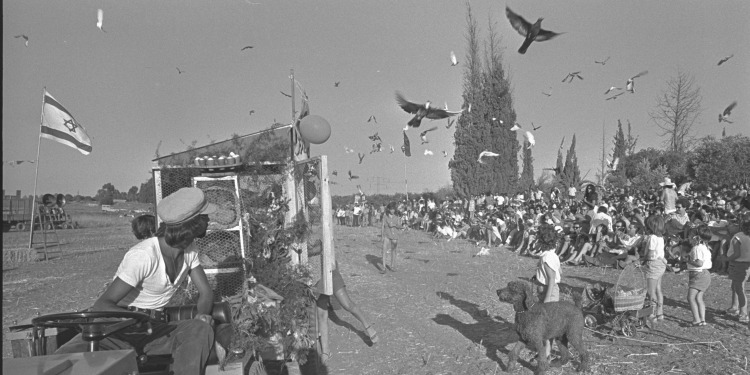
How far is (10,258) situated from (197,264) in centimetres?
1703

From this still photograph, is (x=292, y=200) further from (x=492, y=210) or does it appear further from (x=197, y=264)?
(x=492, y=210)

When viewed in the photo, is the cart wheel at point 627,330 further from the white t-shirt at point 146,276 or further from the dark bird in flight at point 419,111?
the white t-shirt at point 146,276

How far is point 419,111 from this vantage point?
11.6m

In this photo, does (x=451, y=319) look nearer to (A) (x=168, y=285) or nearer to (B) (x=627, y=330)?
(B) (x=627, y=330)

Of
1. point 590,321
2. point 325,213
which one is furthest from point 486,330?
point 325,213

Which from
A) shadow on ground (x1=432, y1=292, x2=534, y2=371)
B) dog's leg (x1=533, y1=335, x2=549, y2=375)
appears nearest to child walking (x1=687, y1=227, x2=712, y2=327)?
shadow on ground (x1=432, y1=292, x2=534, y2=371)

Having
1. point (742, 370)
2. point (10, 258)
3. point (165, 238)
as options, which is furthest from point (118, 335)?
point (10, 258)

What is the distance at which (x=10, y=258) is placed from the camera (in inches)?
687

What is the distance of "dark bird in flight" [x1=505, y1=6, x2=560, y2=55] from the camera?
861 centimetres

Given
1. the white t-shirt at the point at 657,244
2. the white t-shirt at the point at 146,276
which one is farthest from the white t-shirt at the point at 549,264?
the white t-shirt at the point at 146,276

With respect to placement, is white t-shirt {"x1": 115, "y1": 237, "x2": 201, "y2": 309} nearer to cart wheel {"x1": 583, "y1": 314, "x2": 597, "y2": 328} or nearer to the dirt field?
the dirt field

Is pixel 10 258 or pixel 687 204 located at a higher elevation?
pixel 687 204

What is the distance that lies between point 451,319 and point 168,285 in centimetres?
603

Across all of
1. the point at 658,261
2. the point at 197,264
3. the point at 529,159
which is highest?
the point at 529,159
